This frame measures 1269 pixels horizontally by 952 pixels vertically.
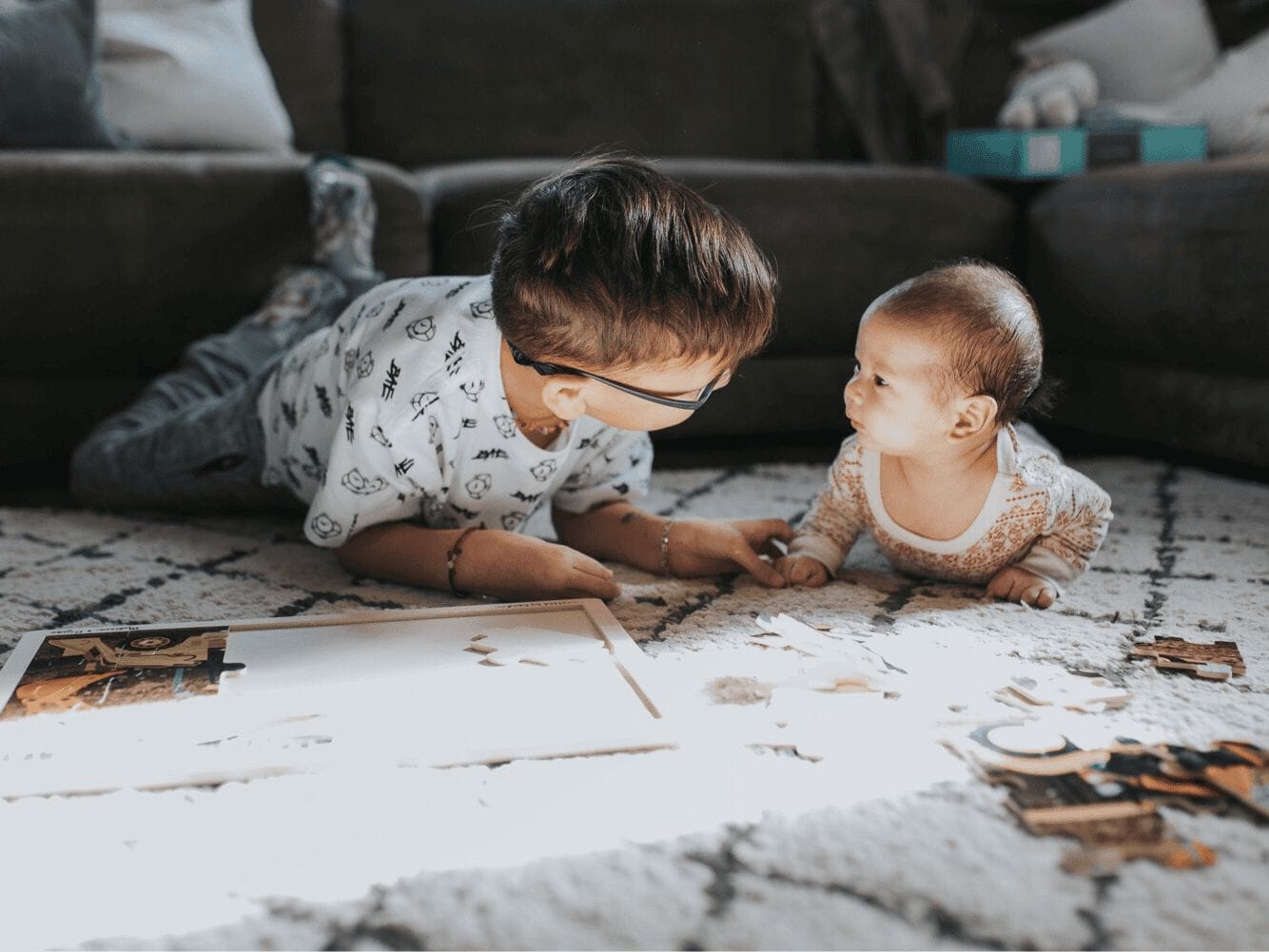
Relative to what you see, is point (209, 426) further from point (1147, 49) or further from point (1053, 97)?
point (1147, 49)

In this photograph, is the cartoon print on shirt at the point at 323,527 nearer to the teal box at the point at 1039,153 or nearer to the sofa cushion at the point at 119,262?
the sofa cushion at the point at 119,262

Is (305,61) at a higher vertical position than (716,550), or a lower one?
higher

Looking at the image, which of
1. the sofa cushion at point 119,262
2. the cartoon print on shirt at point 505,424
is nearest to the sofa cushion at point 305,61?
the sofa cushion at point 119,262

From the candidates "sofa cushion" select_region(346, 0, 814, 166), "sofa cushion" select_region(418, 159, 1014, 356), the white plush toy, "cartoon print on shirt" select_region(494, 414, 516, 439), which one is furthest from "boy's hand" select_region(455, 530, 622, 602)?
the white plush toy

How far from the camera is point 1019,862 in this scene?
2.13 feet

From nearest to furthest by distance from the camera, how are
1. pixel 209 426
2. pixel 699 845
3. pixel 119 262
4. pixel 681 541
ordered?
pixel 699 845 → pixel 681 541 → pixel 209 426 → pixel 119 262

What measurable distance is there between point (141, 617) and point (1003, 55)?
236 cm

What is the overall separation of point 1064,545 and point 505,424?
0.58 m

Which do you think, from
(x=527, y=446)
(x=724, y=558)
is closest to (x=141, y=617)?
(x=527, y=446)

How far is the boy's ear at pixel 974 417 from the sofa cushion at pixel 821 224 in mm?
761

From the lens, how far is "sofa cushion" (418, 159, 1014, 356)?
181 cm

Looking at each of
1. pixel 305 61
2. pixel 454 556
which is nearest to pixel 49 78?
pixel 305 61

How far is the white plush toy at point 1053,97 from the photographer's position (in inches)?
86.4

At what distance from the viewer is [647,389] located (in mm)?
1025
